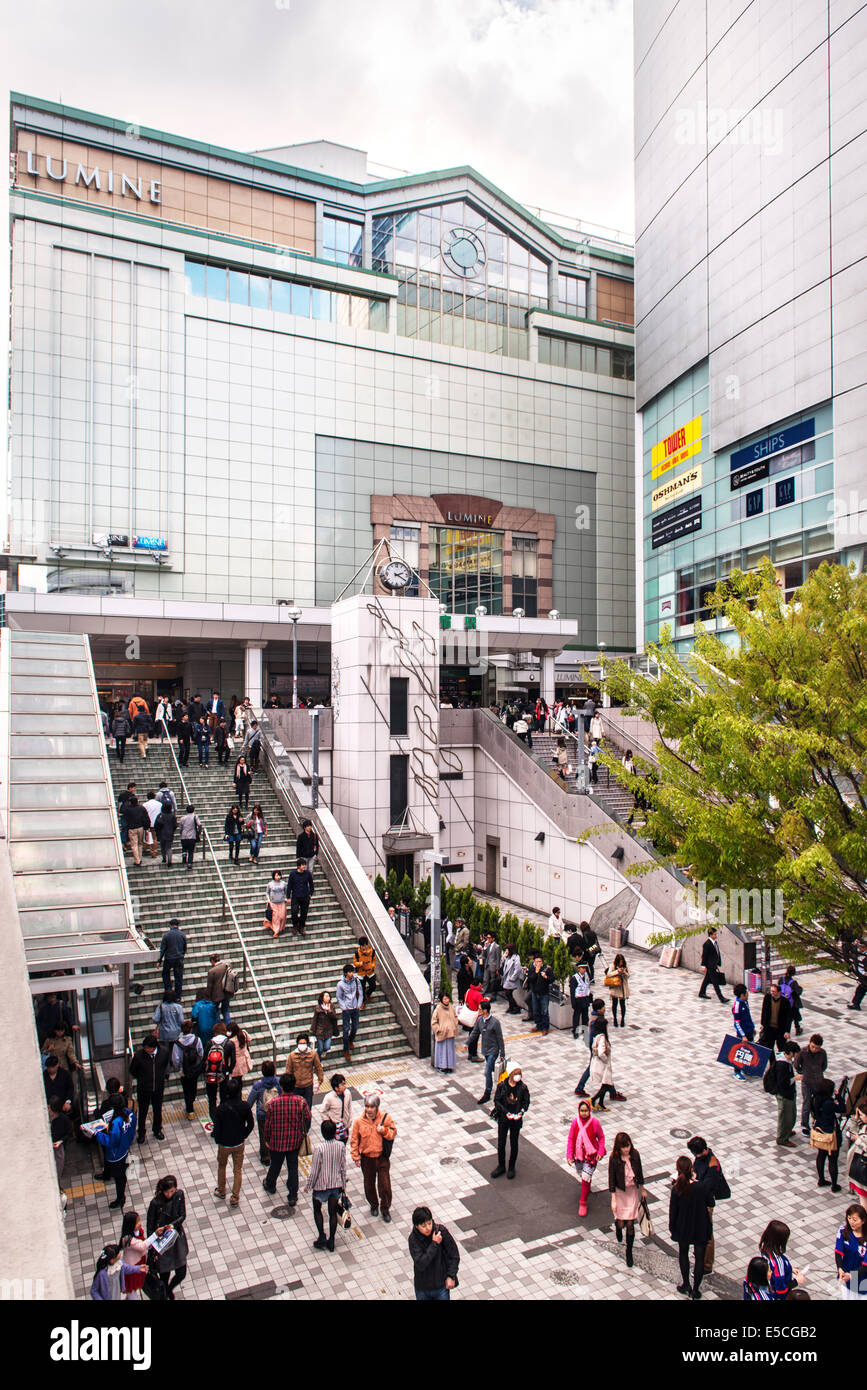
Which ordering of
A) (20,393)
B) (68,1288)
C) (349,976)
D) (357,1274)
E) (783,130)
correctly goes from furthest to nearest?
(20,393) → (783,130) → (349,976) → (357,1274) → (68,1288)

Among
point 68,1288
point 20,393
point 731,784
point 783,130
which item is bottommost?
point 68,1288

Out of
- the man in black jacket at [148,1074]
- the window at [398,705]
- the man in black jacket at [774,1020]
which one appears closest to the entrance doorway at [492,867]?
the window at [398,705]

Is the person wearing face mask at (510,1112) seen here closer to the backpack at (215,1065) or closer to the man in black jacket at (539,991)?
the backpack at (215,1065)

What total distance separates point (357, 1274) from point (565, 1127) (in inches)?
165

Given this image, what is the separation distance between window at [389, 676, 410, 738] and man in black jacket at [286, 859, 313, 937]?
26.0ft

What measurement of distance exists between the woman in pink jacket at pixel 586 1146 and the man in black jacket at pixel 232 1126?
12.3 ft

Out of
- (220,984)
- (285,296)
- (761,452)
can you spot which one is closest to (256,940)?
(220,984)

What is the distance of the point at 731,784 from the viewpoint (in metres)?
11.1

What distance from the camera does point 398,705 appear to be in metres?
24.5

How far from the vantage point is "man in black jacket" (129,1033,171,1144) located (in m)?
11.1

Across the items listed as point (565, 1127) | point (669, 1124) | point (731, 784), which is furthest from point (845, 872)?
point (565, 1127)
